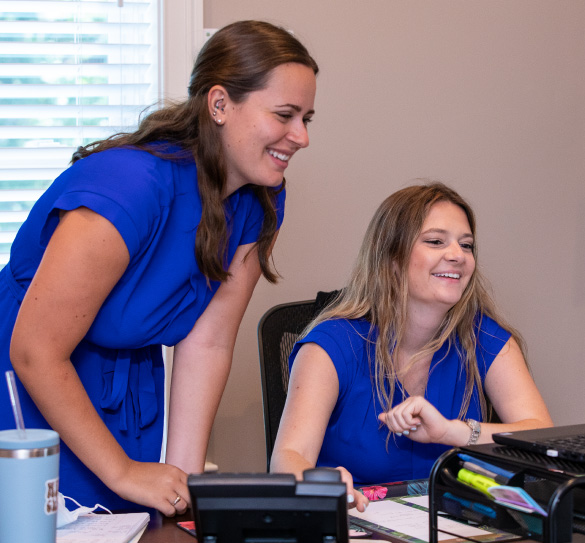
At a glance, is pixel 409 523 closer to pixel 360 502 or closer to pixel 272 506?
pixel 360 502

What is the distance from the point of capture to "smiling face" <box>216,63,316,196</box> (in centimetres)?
138

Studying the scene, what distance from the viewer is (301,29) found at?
240 centimetres

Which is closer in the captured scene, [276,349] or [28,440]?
[28,440]

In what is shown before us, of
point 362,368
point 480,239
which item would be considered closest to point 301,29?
point 480,239

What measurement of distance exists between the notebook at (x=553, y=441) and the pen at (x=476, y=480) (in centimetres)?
6

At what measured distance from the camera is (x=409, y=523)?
1139mm

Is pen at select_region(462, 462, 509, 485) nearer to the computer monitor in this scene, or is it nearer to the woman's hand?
the computer monitor

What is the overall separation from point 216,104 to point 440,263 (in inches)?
25.9

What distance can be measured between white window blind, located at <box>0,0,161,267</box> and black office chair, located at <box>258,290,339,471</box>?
2.58 feet

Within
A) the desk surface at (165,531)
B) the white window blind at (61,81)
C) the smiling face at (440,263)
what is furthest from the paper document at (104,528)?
the white window blind at (61,81)

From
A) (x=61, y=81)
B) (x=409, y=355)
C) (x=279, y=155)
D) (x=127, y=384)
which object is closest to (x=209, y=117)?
(x=279, y=155)

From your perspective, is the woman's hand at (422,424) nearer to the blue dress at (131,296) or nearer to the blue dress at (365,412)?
the blue dress at (365,412)

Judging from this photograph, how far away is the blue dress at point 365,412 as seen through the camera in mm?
1659

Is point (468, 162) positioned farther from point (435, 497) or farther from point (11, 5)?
point (435, 497)
